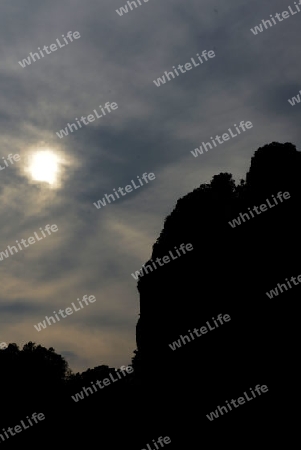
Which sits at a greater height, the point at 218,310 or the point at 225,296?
the point at 225,296

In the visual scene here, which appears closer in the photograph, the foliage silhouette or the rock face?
the foliage silhouette

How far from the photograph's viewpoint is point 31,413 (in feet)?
144

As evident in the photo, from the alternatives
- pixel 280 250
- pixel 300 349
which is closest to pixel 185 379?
pixel 300 349

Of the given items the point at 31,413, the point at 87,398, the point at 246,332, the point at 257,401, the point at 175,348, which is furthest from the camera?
the point at 31,413

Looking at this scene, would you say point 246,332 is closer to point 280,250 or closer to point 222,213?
point 280,250

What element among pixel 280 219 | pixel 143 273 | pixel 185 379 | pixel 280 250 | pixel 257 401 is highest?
pixel 143 273

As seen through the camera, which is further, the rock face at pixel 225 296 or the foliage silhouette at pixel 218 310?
the rock face at pixel 225 296

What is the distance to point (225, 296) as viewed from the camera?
2383 centimetres

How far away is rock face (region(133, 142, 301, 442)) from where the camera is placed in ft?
70.7

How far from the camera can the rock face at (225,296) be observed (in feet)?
70.7

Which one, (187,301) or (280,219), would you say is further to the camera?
(187,301)

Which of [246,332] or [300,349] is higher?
[246,332]

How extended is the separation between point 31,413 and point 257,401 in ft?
101

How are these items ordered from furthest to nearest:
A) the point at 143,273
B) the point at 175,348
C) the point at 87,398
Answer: the point at 87,398
the point at 143,273
the point at 175,348
